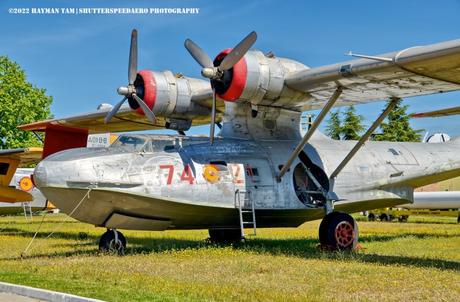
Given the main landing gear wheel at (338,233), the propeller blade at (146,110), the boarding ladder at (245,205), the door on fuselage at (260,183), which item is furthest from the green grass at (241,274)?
the propeller blade at (146,110)

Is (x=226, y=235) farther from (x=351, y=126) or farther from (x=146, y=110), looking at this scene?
(x=351, y=126)

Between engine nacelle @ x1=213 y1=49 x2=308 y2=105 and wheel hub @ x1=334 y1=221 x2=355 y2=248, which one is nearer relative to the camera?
engine nacelle @ x1=213 y1=49 x2=308 y2=105

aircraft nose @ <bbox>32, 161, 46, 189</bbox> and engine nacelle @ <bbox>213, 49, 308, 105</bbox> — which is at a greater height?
engine nacelle @ <bbox>213, 49, 308, 105</bbox>

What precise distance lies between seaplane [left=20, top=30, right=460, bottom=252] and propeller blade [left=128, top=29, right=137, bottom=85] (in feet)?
0.10

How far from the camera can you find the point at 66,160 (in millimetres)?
11992

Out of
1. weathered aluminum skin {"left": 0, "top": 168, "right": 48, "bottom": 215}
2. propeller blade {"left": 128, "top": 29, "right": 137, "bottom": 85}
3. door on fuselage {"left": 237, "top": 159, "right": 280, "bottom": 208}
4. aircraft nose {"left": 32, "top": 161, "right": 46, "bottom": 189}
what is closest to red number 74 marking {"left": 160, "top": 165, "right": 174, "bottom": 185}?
door on fuselage {"left": 237, "top": 159, "right": 280, "bottom": 208}

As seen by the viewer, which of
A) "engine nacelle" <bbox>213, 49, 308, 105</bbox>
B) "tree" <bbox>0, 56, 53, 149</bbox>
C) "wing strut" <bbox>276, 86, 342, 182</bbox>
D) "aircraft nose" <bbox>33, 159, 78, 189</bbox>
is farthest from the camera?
"tree" <bbox>0, 56, 53, 149</bbox>

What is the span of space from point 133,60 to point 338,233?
23.1ft

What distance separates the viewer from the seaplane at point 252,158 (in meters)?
12.1

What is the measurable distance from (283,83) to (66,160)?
5.35m

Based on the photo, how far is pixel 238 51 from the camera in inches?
500

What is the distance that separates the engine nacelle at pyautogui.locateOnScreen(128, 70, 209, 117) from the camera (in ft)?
50.4

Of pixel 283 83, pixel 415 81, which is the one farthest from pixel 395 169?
pixel 283 83

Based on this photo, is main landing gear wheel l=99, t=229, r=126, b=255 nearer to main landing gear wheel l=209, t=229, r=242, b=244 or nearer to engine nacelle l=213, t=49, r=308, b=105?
main landing gear wheel l=209, t=229, r=242, b=244
